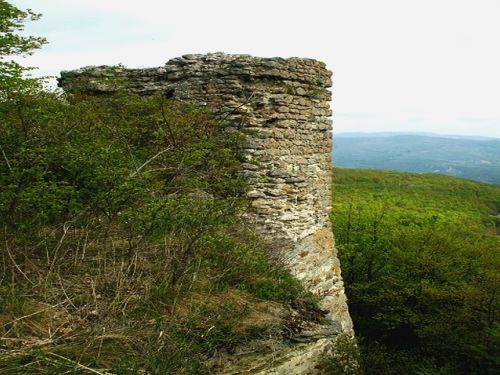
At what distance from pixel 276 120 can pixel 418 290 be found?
880 cm

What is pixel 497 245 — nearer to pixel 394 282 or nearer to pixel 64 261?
pixel 394 282

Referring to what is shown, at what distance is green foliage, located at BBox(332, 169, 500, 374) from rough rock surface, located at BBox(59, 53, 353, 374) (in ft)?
10.7

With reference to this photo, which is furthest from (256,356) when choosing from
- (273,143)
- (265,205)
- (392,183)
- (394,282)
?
(392,183)

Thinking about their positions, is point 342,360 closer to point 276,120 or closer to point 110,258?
point 110,258

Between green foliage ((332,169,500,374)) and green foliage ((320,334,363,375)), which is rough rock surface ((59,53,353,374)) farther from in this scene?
green foliage ((332,169,500,374))

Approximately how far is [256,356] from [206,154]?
3.34 meters

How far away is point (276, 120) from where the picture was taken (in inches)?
305

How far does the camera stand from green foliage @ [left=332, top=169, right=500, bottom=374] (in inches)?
398

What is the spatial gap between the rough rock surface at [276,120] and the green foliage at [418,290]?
10.7 feet

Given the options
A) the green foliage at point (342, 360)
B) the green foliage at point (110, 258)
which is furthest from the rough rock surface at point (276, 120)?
the green foliage at point (342, 360)

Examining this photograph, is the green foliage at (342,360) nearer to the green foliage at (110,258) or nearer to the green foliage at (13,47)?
the green foliage at (110,258)

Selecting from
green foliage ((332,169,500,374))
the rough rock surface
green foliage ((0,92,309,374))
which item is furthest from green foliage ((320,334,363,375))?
green foliage ((332,169,500,374))

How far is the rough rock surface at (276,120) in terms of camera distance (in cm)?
761

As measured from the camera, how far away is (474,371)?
9.54m
